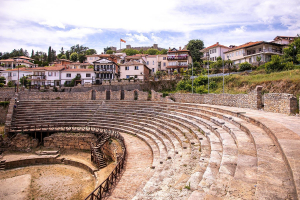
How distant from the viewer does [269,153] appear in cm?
502

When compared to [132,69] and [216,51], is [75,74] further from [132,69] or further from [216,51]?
[216,51]

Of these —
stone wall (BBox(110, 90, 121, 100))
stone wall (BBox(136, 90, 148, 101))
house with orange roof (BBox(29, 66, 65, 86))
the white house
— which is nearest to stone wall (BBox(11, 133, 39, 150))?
stone wall (BBox(110, 90, 121, 100))

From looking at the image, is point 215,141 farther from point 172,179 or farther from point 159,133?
point 159,133

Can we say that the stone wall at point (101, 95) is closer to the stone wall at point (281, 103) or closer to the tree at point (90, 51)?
the stone wall at point (281, 103)

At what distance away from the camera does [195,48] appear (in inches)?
2119

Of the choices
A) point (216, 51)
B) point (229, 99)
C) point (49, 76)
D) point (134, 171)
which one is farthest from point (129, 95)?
point (216, 51)

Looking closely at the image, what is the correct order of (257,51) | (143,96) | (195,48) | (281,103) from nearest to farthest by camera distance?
(281,103) → (143,96) → (257,51) → (195,48)

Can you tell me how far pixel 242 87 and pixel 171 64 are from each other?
79.2ft

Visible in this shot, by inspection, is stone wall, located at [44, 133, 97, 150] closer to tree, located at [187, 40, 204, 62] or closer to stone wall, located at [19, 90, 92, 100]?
stone wall, located at [19, 90, 92, 100]

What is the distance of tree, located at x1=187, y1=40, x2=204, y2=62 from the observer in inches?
2088

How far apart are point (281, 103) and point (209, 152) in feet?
24.3

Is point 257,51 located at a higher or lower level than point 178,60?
higher

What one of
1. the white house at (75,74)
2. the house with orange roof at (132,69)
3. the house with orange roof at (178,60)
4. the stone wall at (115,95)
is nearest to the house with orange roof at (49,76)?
the white house at (75,74)

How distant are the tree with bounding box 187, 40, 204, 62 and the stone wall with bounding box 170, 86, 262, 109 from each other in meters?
31.8
